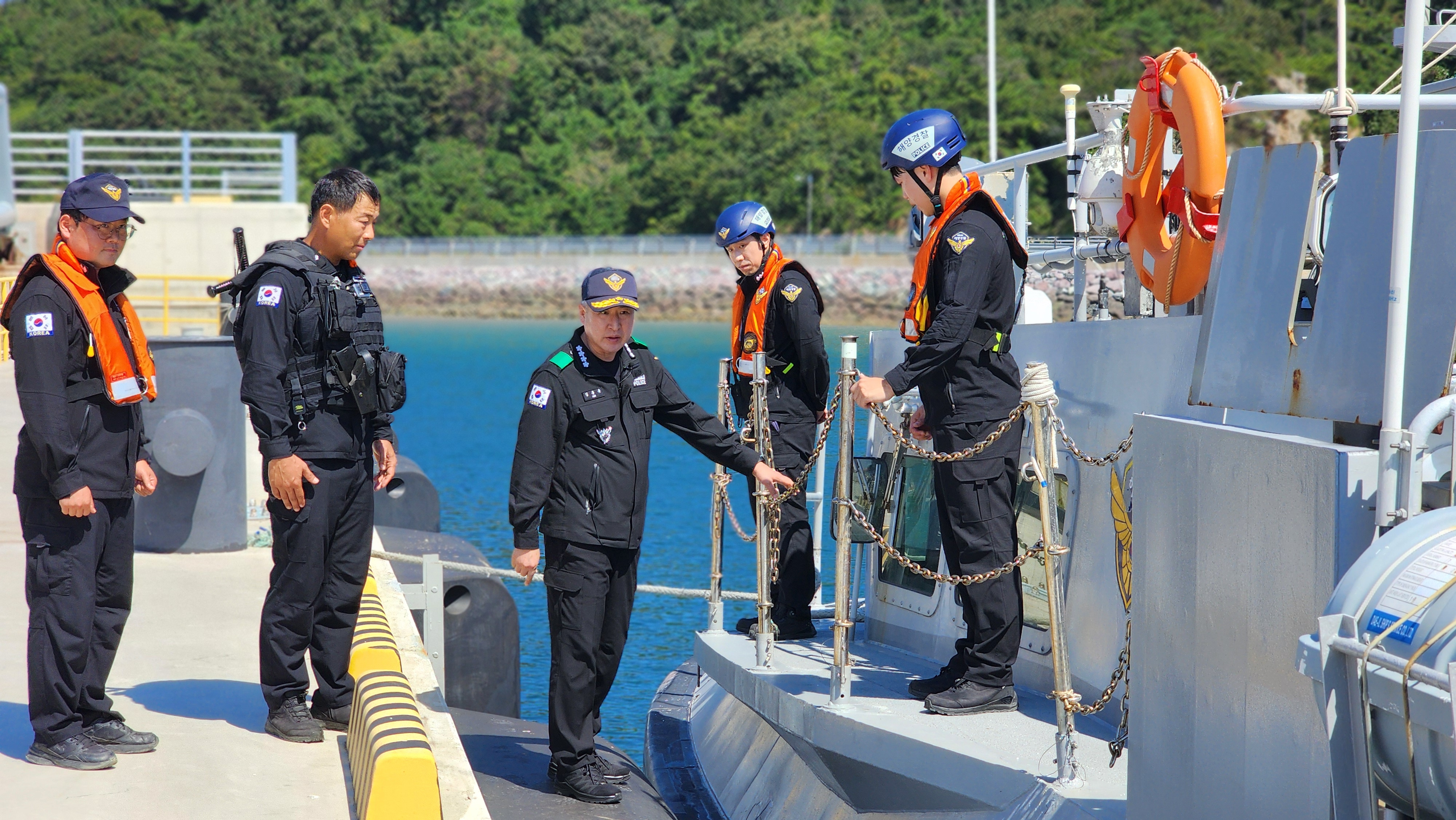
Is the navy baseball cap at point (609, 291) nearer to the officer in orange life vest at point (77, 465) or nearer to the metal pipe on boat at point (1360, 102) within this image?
the officer in orange life vest at point (77, 465)

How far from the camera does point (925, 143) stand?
463cm

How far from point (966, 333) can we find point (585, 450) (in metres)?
1.44

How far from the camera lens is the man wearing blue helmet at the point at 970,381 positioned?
14.6 ft

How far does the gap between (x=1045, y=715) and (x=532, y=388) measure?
2249 millimetres

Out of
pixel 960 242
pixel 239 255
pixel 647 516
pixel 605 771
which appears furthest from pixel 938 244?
pixel 647 516

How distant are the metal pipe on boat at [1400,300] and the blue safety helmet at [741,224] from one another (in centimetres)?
336

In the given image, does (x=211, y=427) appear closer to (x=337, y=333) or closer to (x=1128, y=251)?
(x=337, y=333)

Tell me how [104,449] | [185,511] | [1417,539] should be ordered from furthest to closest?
1. [185,511]
2. [104,449]
3. [1417,539]

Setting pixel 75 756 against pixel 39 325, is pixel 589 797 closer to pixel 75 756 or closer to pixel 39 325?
pixel 75 756

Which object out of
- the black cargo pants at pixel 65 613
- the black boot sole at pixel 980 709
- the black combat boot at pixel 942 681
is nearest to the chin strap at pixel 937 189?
the black combat boot at pixel 942 681

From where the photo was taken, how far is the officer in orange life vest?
4195mm

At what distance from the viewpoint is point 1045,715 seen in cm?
469

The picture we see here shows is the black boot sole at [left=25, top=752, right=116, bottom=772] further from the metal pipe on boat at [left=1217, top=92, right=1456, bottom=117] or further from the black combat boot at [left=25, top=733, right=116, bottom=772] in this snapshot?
the metal pipe on boat at [left=1217, top=92, right=1456, bottom=117]

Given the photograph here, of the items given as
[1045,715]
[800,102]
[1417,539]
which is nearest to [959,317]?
[1045,715]
